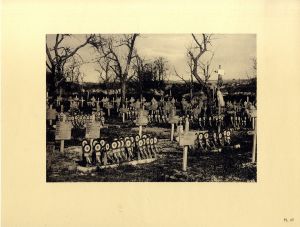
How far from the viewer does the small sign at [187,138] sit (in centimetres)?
190

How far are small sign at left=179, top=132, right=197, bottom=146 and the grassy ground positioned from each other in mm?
27

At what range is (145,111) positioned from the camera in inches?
74.5

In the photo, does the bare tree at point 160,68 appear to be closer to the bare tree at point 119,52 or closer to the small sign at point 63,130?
the bare tree at point 119,52

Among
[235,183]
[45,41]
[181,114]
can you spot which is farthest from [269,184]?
[45,41]

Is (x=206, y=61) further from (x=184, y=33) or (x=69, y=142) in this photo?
(x=69, y=142)

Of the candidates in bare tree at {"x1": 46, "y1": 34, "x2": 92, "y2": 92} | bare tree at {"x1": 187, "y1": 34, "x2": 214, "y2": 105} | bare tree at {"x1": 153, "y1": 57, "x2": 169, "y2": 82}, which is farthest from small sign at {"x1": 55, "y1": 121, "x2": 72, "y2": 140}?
bare tree at {"x1": 187, "y1": 34, "x2": 214, "y2": 105}

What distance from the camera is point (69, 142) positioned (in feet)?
6.25

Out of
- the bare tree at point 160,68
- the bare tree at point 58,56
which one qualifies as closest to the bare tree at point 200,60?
the bare tree at point 160,68

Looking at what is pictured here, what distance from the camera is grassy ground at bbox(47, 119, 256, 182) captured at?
189 centimetres

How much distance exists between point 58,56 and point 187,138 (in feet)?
2.13

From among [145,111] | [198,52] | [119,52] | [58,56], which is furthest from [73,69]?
[198,52]

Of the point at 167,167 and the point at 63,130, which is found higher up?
the point at 63,130

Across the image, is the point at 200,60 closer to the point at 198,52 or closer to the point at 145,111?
the point at 198,52

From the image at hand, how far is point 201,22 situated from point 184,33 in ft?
0.27
